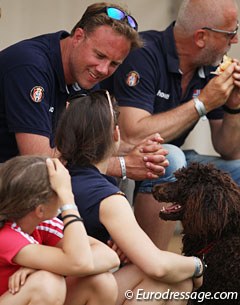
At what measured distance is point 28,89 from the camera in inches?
170

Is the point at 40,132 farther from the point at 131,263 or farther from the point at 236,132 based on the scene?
the point at 236,132

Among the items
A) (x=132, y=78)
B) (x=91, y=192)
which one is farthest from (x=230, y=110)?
(x=91, y=192)

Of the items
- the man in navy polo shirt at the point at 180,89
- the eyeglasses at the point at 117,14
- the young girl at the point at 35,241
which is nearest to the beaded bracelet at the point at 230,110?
the man in navy polo shirt at the point at 180,89

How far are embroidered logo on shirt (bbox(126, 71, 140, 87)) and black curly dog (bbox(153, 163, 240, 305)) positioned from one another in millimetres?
1028

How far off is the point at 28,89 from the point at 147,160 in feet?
2.63

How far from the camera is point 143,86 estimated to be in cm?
511

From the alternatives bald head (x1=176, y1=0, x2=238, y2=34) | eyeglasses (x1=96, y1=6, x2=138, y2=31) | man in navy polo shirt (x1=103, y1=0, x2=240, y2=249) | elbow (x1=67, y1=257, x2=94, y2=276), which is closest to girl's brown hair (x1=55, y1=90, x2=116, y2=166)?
elbow (x1=67, y1=257, x2=94, y2=276)

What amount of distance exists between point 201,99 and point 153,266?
1.74 meters

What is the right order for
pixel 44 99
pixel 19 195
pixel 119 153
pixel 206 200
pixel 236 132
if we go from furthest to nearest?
pixel 236 132 → pixel 119 153 → pixel 44 99 → pixel 206 200 → pixel 19 195

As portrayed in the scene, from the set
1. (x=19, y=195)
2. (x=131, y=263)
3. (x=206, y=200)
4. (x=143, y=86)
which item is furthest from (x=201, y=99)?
(x=19, y=195)

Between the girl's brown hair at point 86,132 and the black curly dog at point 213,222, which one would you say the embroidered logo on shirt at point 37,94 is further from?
the black curly dog at point 213,222

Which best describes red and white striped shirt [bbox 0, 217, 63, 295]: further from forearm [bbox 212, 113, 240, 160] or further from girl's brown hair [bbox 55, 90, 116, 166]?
forearm [bbox 212, 113, 240, 160]

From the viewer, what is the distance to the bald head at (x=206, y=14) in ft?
17.3

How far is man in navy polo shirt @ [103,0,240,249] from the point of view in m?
4.96
